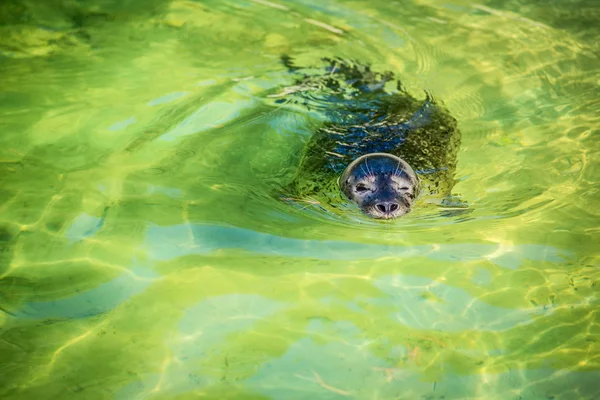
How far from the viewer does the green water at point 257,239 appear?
11.3 ft

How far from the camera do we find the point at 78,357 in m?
3.40

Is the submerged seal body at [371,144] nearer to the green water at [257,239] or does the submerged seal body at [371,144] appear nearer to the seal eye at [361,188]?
the seal eye at [361,188]

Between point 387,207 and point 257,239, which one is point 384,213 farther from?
point 257,239

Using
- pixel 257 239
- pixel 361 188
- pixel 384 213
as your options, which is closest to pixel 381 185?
pixel 361 188

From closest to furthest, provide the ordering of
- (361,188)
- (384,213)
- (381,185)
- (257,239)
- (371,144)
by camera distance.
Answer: (257,239), (384,213), (381,185), (361,188), (371,144)

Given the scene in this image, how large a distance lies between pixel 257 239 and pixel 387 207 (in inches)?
45.1

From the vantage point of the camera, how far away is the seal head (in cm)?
470

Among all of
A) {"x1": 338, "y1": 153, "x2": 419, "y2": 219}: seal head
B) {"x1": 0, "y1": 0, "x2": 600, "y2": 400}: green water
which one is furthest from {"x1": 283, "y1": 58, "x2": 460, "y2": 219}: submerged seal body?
{"x1": 0, "y1": 0, "x2": 600, "y2": 400}: green water

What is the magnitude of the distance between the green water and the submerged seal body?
0.19 metres

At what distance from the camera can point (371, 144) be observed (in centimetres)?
562

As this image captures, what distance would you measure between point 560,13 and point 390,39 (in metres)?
2.86

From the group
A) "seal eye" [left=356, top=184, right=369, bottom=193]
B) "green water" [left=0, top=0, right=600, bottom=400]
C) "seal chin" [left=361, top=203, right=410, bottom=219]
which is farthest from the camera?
"seal eye" [left=356, top=184, right=369, bottom=193]

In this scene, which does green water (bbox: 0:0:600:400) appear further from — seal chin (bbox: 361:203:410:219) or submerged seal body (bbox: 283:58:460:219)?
submerged seal body (bbox: 283:58:460:219)

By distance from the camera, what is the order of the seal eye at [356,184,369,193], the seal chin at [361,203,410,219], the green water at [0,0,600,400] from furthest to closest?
the seal eye at [356,184,369,193], the seal chin at [361,203,410,219], the green water at [0,0,600,400]
